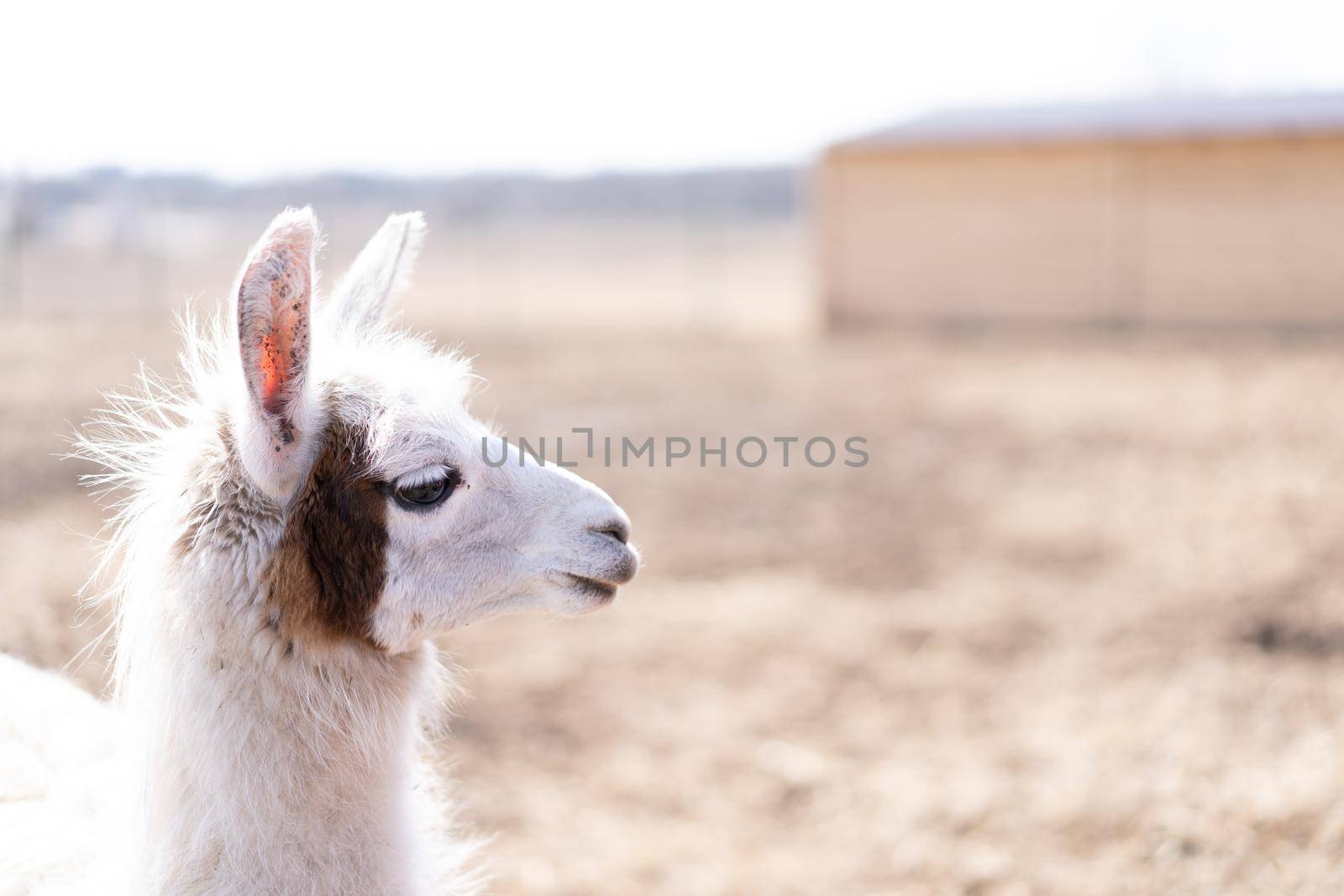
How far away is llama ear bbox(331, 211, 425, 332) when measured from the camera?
267cm

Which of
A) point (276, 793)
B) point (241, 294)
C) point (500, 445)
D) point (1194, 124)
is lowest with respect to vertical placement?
point (276, 793)

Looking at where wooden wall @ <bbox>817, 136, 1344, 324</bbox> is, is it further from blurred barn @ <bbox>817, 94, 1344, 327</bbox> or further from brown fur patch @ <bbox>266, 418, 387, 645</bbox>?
brown fur patch @ <bbox>266, 418, 387, 645</bbox>

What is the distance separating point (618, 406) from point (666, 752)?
23.2 ft

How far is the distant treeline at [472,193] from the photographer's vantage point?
7.22 meters

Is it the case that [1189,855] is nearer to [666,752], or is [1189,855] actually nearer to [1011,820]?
[1011,820]

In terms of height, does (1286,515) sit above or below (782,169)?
below

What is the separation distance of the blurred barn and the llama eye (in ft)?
55.1

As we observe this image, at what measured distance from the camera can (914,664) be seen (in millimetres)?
5555

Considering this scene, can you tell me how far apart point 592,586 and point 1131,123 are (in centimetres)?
1768

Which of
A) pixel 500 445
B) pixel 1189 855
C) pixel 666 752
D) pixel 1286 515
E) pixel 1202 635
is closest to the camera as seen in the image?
pixel 500 445

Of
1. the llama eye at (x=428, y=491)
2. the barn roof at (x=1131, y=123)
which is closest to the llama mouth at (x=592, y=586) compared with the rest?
the llama eye at (x=428, y=491)

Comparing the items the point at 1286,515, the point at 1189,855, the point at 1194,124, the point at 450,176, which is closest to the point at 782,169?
the point at 450,176

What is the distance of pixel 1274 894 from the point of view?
344 centimetres

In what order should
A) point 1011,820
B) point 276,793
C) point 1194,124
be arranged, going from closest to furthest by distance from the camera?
1. point 276,793
2. point 1011,820
3. point 1194,124
